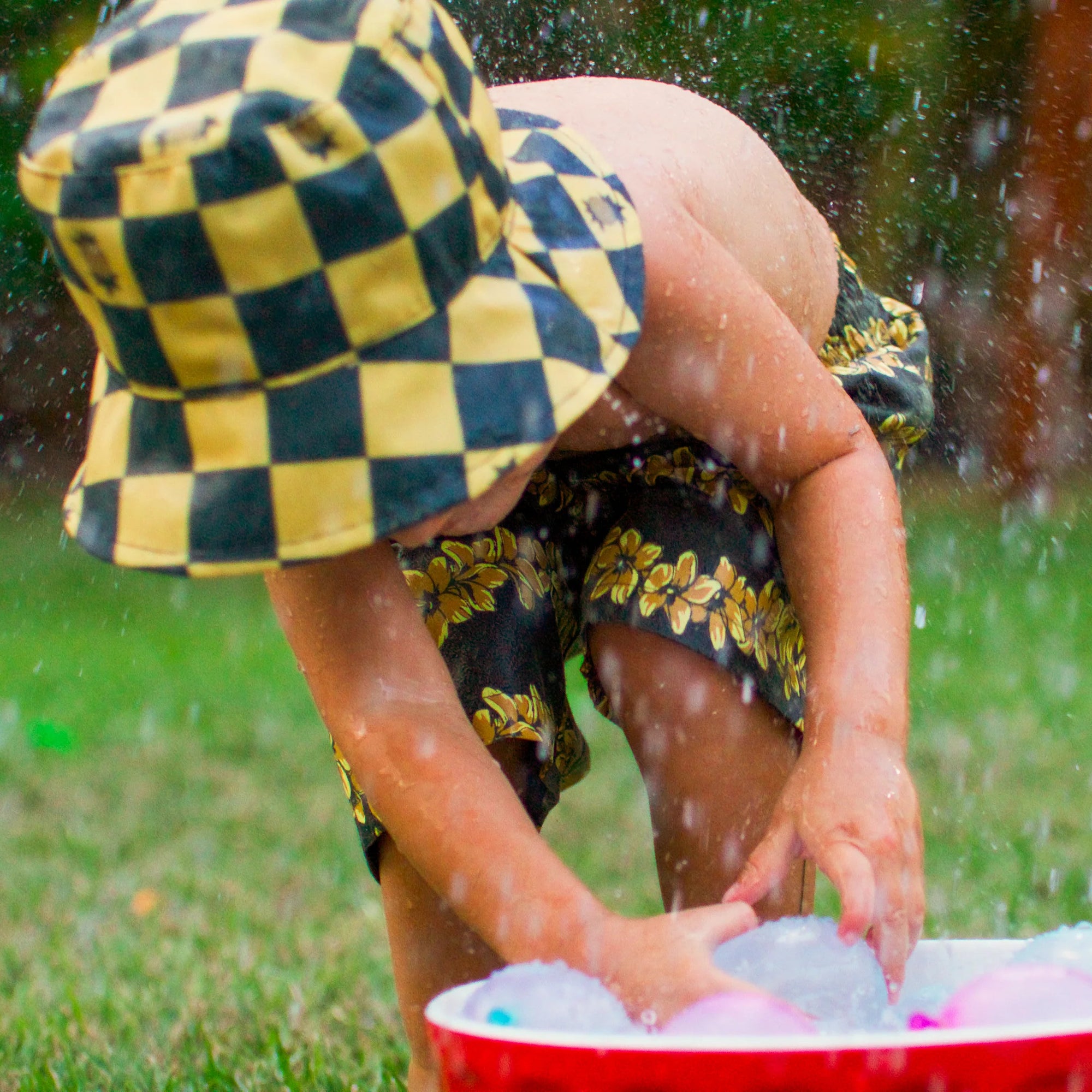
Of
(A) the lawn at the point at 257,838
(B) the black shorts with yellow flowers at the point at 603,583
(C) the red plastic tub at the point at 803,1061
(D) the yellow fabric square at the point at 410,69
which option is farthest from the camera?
(A) the lawn at the point at 257,838

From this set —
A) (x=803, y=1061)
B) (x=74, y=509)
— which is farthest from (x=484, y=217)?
(x=803, y=1061)

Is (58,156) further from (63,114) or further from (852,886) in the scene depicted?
(852,886)

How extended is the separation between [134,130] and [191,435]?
0.20 meters

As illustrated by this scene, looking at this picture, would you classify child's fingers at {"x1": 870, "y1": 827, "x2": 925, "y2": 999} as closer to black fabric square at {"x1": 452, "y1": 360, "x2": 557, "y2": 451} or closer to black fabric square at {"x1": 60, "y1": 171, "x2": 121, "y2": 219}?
black fabric square at {"x1": 452, "y1": 360, "x2": 557, "y2": 451}

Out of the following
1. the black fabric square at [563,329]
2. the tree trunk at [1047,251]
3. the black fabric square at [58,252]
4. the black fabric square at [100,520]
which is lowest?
the tree trunk at [1047,251]

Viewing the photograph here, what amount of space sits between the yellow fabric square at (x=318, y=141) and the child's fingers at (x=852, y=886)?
24.2 inches

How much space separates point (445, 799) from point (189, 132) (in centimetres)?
58

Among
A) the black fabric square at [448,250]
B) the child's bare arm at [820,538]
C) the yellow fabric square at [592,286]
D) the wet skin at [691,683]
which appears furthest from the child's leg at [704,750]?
the black fabric square at [448,250]

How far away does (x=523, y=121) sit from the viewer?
1307mm

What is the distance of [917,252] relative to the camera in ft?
24.1

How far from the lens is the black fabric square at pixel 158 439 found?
3.39ft

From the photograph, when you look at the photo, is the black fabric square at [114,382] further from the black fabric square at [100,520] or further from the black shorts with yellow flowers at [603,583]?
the black shorts with yellow flowers at [603,583]

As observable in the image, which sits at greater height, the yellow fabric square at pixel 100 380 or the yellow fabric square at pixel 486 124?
the yellow fabric square at pixel 486 124

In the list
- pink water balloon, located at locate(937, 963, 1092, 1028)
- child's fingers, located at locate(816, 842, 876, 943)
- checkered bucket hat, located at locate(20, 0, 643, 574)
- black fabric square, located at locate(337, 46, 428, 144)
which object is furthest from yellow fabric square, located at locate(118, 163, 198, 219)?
pink water balloon, located at locate(937, 963, 1092, 1028)
